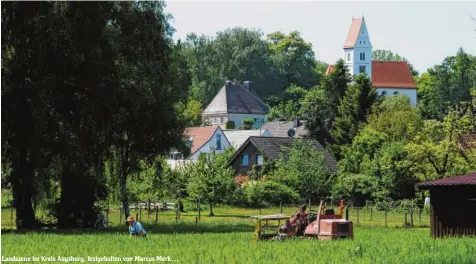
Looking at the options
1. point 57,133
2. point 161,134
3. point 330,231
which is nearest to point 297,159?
point 161,134

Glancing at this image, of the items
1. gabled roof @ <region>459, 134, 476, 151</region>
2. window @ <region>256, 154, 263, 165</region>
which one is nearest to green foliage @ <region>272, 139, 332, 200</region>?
window @ <region>256, 154, 263, 165</region>

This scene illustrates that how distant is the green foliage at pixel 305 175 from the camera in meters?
69.1

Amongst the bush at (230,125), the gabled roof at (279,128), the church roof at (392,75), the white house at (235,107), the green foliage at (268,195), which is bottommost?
the green foliage at (268,195)

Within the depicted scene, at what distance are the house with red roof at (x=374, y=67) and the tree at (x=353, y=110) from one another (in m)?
66.3

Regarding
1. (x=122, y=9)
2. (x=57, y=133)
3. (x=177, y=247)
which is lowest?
(x=177, y=247)

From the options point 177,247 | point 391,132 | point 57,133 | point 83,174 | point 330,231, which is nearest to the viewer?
point 177,247

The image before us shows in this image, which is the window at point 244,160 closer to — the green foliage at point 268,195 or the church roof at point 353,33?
the green foliage at point 268,195

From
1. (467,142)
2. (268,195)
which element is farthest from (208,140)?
(467,142)

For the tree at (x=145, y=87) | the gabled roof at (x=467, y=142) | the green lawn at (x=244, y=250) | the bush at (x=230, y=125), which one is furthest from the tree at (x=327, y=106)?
the green lawn at (x=244, y=250)

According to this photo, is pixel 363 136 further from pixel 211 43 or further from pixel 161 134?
pixel 211 43

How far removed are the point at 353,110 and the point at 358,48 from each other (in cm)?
9634

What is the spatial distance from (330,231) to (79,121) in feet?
45.1

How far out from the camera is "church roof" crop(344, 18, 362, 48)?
7418 inches

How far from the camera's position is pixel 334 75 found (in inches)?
3959
